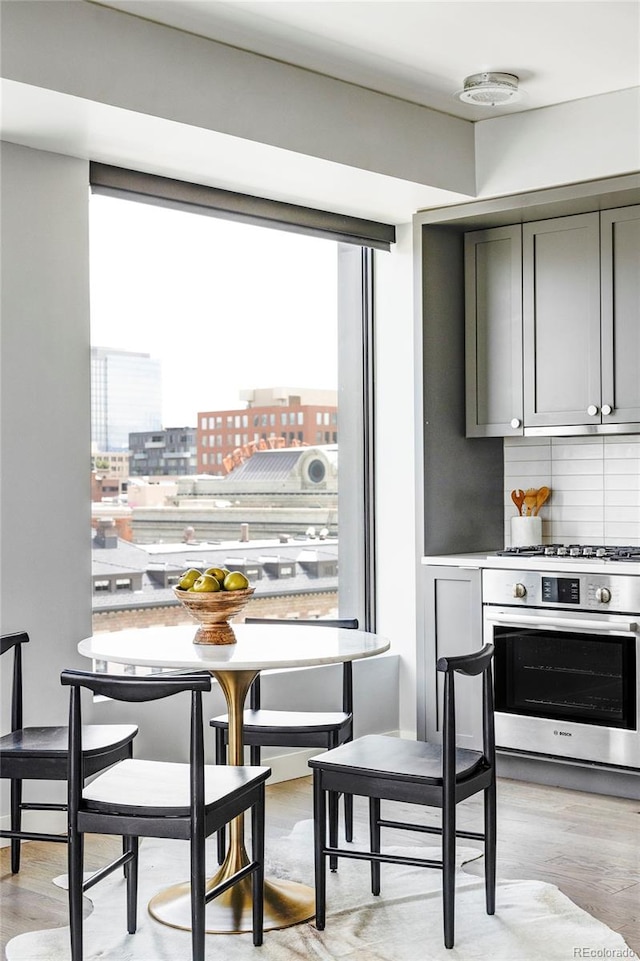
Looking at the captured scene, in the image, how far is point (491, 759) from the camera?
3072 millimetres

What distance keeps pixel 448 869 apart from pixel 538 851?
89 cm

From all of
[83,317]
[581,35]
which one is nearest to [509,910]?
[83,317]

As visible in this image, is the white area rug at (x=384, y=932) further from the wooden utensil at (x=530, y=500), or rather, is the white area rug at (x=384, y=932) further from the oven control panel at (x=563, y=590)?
the wooden utensil at (x=530, y=500)

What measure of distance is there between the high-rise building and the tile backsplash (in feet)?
5.93

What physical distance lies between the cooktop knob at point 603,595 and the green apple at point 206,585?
178 cm

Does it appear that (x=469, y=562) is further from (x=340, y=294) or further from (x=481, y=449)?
(x=340, y=294)

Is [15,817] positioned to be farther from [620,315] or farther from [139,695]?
[620,315]

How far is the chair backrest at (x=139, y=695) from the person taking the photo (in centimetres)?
258

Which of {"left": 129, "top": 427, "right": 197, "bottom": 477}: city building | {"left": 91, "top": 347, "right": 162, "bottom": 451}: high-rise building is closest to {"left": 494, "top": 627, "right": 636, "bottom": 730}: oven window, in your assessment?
{"left": 129, "top": 427, "right": 197, "bottom": 477}: city building

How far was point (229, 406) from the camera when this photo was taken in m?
4.65

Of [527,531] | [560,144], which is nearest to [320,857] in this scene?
[527,531]

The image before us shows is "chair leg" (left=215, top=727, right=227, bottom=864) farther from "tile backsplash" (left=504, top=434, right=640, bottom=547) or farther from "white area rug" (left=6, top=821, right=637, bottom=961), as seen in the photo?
"tile backsplash" (left=504, top=434, right=640, bottom=547)

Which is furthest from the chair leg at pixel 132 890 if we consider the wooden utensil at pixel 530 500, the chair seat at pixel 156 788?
the wooden utensil at pixel 530 500

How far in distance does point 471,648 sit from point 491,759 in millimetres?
1602
